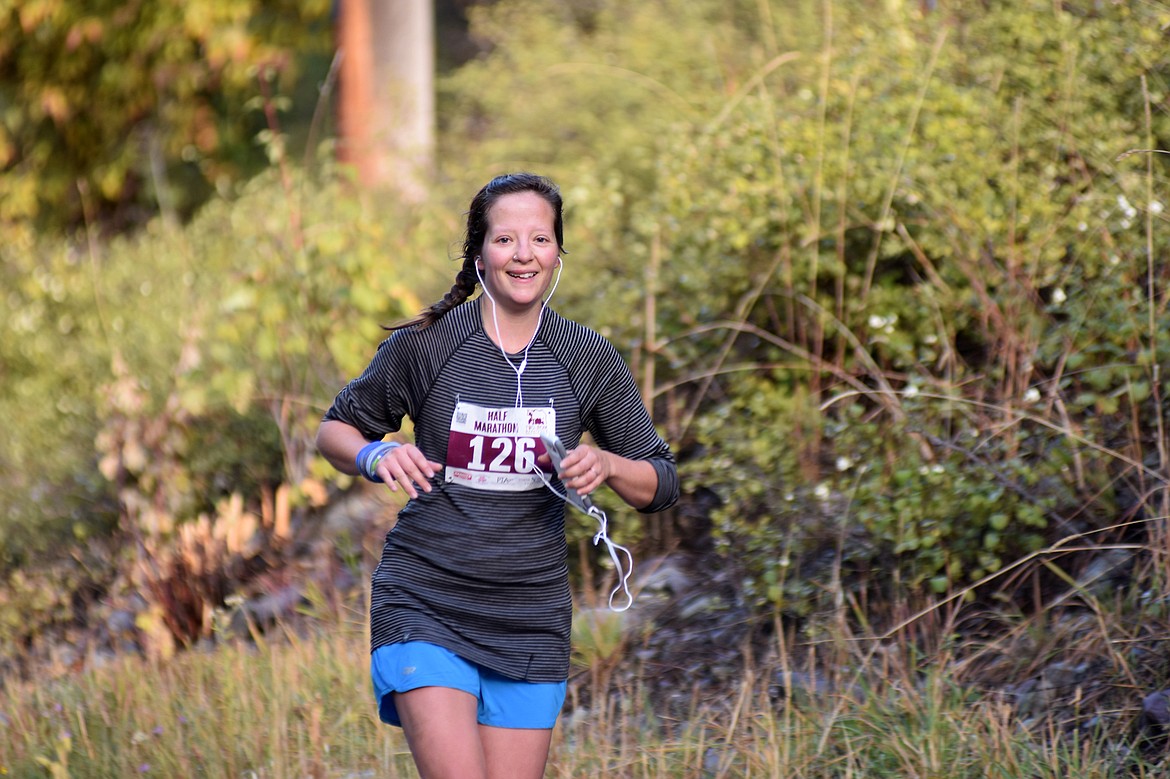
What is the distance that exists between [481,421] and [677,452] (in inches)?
116

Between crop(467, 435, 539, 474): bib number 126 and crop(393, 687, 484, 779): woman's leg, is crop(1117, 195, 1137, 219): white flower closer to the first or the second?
crop(467, 435, 539, 474): bib number 126


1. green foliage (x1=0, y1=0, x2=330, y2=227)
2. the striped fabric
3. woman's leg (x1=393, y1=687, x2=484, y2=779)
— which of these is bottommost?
woman's leg (x1=393, y1=687, x2=484, y2=779)

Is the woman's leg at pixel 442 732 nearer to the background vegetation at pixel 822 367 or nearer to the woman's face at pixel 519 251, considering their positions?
the woman's face at pixel 519 251

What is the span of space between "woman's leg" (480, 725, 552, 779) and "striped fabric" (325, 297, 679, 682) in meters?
0.14

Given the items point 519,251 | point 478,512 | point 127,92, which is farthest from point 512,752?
point 127,92

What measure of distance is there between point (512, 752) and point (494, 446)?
0.69 m

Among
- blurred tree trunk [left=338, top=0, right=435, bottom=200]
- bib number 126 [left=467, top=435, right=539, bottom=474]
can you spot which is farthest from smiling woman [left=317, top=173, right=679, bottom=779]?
blurred tree trunk [left=338, top=0, right=435, bottom=200]

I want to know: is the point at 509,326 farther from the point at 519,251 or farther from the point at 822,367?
the point at 822,367

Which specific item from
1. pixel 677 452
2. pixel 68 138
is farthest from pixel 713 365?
pixel 68 138

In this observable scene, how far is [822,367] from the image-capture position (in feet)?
17.5

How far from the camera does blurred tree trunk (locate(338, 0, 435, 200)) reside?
10.7 m

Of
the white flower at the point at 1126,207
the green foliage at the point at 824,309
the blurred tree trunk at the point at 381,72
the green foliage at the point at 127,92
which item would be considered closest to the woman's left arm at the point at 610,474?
the green foliage at the point at 824,309

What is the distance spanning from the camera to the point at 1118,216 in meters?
5.09

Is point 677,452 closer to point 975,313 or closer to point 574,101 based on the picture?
point 975,313
